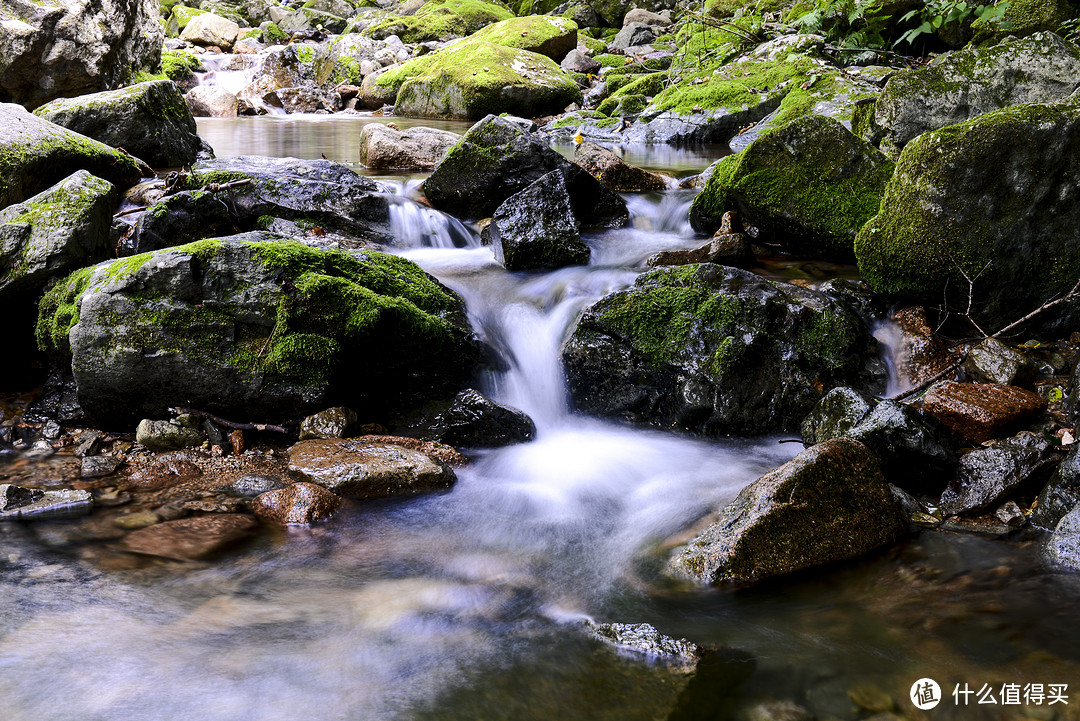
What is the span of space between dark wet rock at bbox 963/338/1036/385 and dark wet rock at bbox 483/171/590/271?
3366 mm

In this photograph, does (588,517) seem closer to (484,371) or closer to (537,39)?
(484,371)

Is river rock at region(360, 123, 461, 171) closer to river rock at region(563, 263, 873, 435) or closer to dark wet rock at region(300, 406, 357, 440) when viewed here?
river rock at region(563, 263, 873, 435)

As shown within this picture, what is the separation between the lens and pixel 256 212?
6746 mm

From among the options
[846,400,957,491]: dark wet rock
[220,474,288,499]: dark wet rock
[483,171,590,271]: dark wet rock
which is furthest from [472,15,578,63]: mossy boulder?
[846,400,957,491]: dark wet rock

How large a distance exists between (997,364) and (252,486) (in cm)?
476

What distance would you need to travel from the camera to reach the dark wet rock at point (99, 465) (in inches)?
163

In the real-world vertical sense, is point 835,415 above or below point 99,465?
above

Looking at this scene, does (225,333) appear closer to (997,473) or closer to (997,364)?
(997,473)

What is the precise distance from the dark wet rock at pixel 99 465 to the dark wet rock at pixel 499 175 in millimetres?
4621

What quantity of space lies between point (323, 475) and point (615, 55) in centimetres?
2267

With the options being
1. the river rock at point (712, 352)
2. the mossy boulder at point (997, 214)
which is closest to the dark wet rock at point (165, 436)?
the river rock at point (712, 352)

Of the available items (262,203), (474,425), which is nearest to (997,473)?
(474,425)

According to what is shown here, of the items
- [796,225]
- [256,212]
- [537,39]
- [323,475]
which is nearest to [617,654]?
[323,475]

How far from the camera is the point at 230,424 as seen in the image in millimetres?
4543
